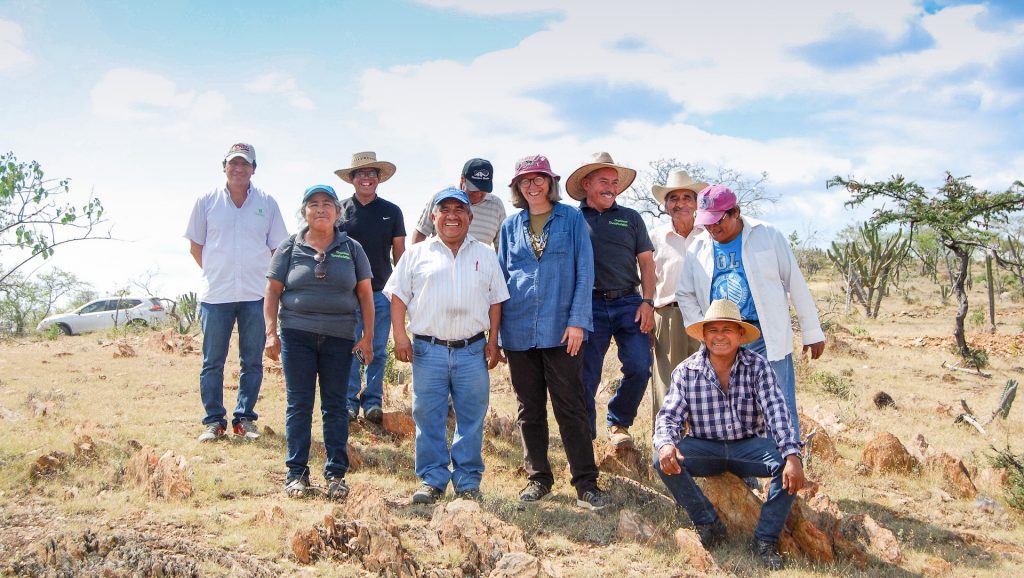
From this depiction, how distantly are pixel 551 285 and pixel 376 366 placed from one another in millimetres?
2240

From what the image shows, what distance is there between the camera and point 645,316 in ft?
16.2

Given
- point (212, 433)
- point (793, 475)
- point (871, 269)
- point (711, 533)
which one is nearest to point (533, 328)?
point (711, 533)

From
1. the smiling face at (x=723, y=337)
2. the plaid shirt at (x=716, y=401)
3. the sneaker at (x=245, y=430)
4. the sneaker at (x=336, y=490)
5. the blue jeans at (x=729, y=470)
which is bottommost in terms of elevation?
the sneaker at (x=336, y=490)

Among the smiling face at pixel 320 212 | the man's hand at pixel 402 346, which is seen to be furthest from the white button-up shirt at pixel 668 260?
the smiling face at pixel 320 212

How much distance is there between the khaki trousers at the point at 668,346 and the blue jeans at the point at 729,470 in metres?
1.23

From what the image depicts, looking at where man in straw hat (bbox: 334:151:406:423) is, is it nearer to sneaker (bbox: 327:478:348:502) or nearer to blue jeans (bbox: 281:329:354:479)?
blue jeans (bbox: 281:329:354:479)

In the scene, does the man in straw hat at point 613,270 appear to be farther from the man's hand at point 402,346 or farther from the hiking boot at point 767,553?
the hiking boot at point 767,553

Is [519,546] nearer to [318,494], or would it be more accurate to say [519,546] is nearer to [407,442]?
[318,494]

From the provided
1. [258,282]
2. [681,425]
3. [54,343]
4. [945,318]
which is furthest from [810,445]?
[945,318]

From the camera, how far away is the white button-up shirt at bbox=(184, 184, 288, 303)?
18.0ft

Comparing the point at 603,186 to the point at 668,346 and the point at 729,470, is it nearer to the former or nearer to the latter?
the point at 668,346

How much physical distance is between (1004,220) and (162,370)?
13678 millimetres

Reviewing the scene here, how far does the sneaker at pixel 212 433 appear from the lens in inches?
215

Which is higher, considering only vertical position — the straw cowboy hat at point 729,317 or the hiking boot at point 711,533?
the straw cowboy hat at point 729,317
